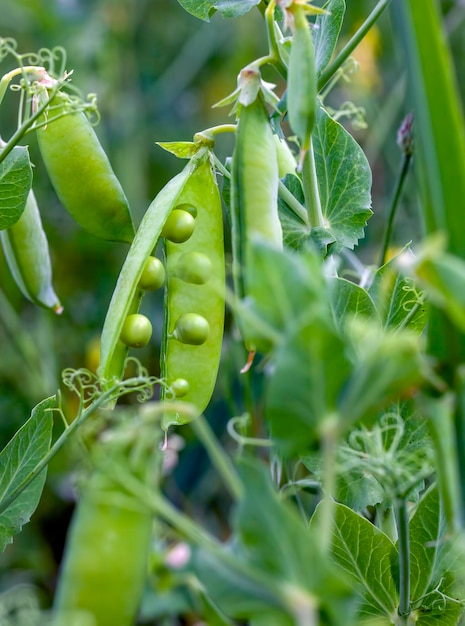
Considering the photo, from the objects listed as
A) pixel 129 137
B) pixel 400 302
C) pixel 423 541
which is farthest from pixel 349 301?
pixel 129 137

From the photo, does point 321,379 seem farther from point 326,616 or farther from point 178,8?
point 178,8

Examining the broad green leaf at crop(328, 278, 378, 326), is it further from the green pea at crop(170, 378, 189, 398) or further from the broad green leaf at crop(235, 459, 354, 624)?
→ the broad green leaf at crop(235, 459, 354, 624)

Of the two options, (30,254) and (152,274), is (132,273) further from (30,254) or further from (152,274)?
(30,254)

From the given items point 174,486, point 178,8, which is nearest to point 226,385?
point 174,486

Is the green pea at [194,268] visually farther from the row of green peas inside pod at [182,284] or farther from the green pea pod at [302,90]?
the green pea pod at [302,90]

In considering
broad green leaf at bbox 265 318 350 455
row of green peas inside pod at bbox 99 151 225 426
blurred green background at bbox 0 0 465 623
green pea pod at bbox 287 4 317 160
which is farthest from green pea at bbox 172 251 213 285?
blurred green background at bbox 0 0 465 623

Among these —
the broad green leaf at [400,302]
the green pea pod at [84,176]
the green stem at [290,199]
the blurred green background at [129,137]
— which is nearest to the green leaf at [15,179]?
the green pea pod at [84,176]
